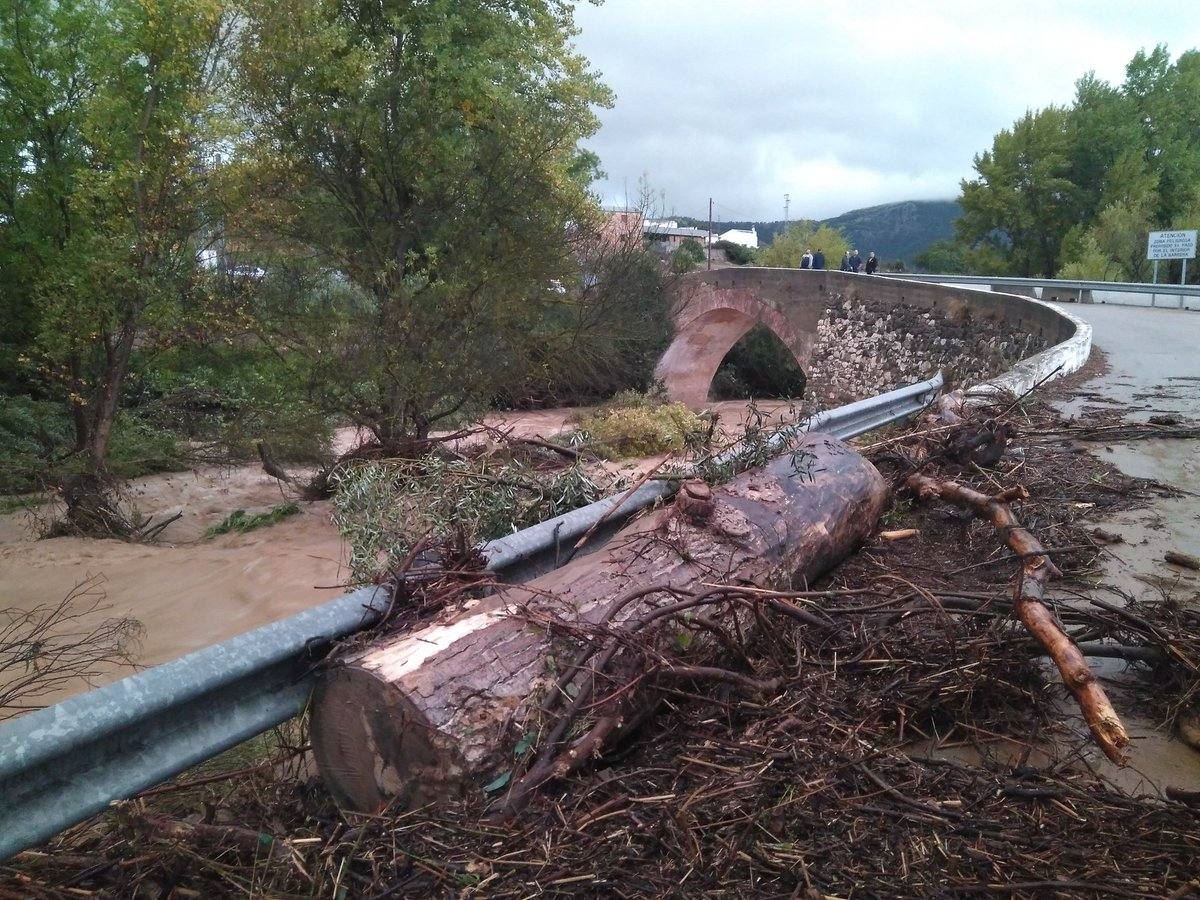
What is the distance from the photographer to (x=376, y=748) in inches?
89.4

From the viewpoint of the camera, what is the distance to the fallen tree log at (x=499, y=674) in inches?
87.0

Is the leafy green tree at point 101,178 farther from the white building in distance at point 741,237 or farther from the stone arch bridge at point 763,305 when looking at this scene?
the white building in distance at point 741,237

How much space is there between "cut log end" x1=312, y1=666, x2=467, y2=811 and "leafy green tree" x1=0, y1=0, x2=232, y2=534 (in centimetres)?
968

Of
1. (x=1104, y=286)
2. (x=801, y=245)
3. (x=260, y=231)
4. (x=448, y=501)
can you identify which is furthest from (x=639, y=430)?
(x=801, y=245)

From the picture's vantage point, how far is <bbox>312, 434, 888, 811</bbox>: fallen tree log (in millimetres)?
2209

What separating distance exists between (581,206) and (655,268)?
12.7 meters

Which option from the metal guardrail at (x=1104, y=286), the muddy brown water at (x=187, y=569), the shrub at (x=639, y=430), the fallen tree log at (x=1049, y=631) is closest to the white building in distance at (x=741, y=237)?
the metal guardrail at (x=1104, y=286)

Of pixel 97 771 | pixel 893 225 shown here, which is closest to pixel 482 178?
pixel 97 771

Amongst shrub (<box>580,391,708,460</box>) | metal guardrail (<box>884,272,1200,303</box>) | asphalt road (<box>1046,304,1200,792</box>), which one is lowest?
shrub (<box>580,391,708,460</box>)

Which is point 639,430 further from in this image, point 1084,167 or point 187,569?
point 1084,167

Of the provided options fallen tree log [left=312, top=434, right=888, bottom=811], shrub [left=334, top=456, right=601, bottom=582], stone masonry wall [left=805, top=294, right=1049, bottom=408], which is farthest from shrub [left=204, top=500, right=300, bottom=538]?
stone masonry wall [left=805, top=294, right=1049, bottom=408]

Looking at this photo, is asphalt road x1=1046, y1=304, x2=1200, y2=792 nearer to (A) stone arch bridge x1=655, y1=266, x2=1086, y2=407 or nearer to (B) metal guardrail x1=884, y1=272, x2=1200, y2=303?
(A) stone arch bridge x1=655, y1=266, x2=1086, y2=407

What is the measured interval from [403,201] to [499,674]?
1123 centimetres

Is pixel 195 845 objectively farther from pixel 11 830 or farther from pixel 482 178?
pixel 482 178
